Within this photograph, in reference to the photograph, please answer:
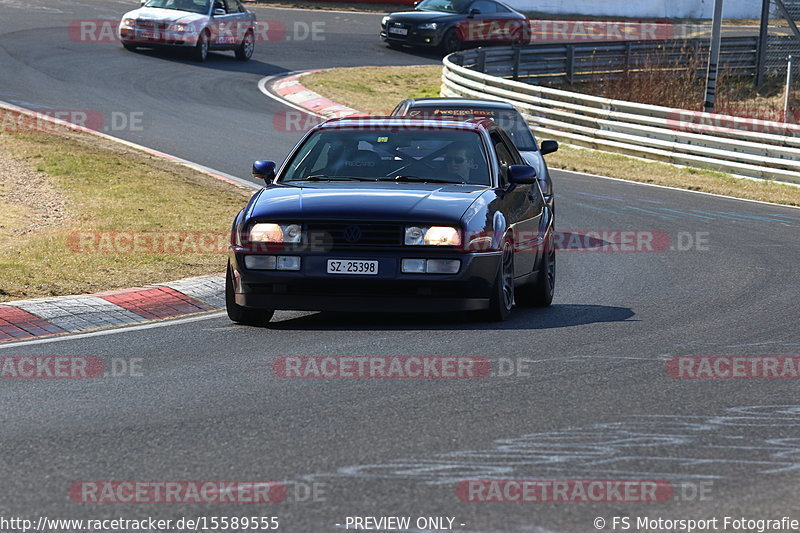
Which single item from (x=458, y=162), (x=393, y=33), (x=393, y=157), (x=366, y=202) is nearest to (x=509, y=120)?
(x=458, y=162)

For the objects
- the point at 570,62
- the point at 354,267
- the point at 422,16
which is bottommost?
the point at 570,62

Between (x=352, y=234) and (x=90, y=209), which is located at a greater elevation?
(x=352, y=234)

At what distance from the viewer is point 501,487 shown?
573cm

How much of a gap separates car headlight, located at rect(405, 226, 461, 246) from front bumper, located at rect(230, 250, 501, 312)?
0.08 metres

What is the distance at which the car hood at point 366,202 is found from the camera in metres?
9.70

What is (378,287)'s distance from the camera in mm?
9656

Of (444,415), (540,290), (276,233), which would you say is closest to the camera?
(444,415)

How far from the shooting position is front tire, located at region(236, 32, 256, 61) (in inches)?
1377

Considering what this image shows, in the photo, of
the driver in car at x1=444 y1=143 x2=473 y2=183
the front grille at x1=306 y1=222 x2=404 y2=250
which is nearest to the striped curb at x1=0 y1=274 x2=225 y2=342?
the front grille at x1=306 y1=222 x2=404 y2=250

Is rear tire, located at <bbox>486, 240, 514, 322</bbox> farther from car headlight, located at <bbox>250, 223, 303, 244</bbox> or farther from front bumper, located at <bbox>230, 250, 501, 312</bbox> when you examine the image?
car headlight, located at <bbox>250, 223, 303, 244</bbox>

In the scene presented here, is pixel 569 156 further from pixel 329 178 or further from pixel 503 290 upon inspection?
pixel 503 290

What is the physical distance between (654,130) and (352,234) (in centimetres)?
1719

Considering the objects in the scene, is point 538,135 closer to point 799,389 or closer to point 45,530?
point 799,389

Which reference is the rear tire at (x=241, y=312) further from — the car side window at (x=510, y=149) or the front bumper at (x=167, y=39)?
the front bumper at (x=167, y=39)
